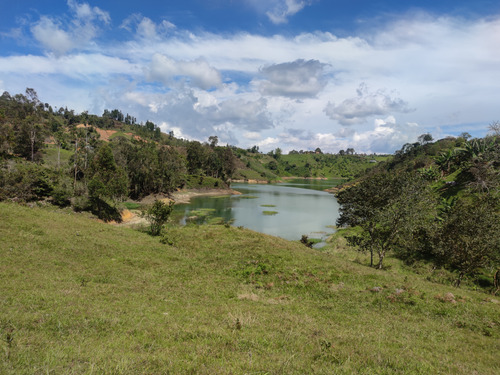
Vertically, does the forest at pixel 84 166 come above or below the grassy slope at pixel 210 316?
above

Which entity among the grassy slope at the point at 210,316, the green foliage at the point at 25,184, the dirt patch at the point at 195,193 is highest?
the green foliage at the point at 25,184

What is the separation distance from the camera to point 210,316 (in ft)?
36.8

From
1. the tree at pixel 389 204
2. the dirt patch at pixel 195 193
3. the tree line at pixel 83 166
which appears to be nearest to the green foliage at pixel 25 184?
the tree line at pixel 83 166

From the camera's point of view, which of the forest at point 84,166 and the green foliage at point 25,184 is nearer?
the green foliage at point 25,184

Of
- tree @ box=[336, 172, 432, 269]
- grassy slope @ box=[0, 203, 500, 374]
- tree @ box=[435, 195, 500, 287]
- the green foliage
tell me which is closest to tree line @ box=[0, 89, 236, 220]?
the green foliage

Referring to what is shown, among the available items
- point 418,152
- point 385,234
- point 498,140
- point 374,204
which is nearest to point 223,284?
point 374,204

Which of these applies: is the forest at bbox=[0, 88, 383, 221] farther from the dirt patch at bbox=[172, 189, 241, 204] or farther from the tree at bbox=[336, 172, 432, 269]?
the tree at bbox=[336, 172, 432, 269]

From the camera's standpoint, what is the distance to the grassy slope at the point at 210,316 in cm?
718

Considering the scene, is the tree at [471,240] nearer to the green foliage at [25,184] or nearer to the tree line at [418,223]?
the tree line at [418,223]

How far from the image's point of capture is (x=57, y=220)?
2572cm

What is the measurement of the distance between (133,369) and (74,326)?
395 centimetres

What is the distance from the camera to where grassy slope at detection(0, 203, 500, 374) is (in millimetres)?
7176

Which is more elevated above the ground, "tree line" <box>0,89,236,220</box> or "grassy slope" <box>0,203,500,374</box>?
"tree line" <box>0,89,236,220</box>

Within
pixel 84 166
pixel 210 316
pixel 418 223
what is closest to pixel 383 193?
pixel 418 223
